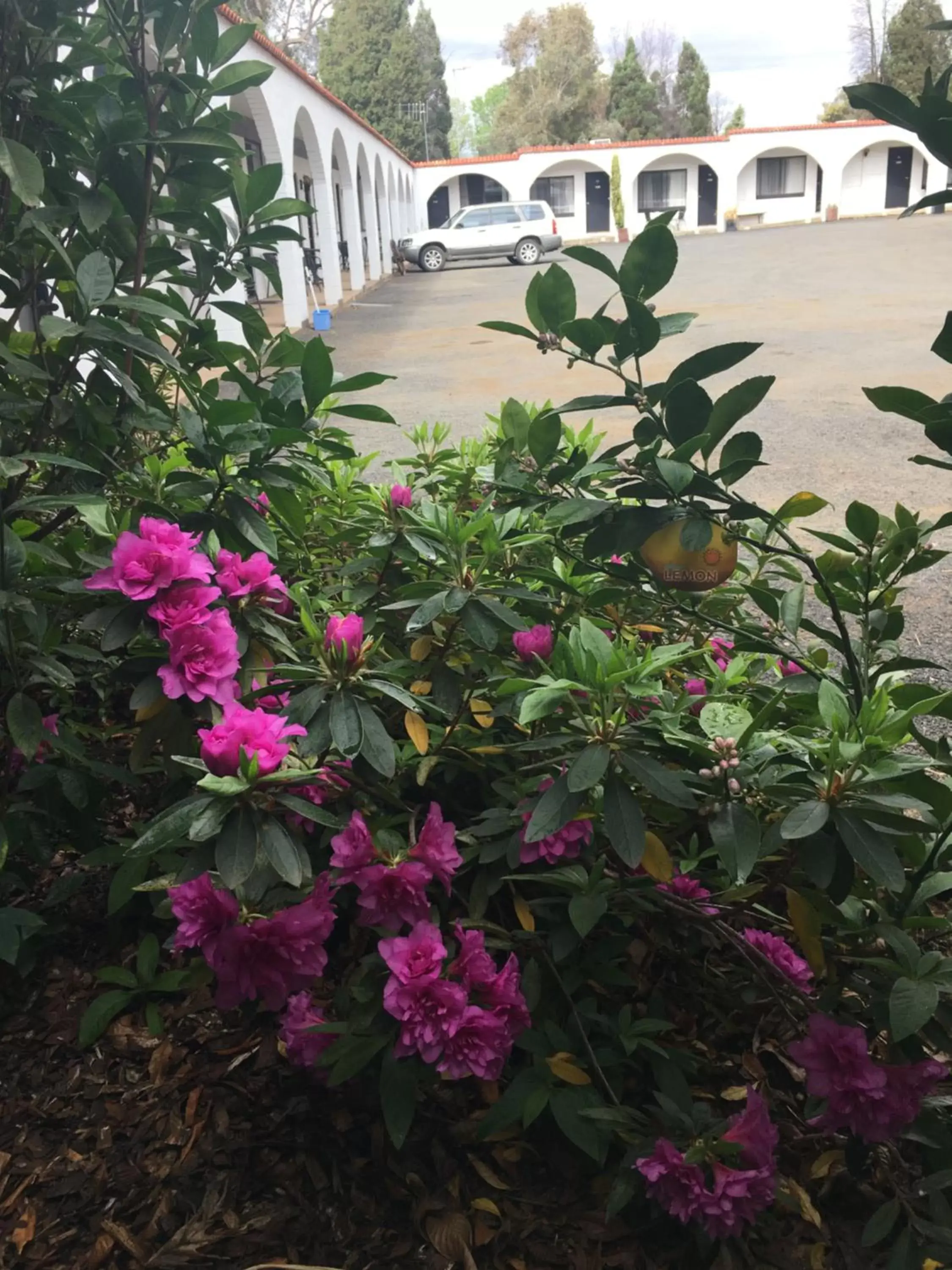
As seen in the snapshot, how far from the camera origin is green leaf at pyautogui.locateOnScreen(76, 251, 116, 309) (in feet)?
4.43

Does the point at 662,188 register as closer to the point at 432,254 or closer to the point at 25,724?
the point at 432,254

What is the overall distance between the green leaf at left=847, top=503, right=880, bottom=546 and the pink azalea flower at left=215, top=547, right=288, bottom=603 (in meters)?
0.80

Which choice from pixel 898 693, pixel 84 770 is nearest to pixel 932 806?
pixel 898 693

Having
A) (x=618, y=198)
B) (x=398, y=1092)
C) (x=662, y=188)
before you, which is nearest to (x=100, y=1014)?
(x=398, y=1092)

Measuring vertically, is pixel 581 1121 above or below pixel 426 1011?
below

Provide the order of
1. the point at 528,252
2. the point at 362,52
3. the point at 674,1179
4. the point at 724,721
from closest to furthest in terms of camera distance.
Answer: the point at 674,1179 < the point at 724,721 < the point at 528,252 < the point at 362,52

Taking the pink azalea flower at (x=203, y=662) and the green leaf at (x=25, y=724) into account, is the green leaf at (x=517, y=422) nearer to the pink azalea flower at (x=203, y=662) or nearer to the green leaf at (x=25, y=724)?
the pink azalea flower at (x=203, y=662)

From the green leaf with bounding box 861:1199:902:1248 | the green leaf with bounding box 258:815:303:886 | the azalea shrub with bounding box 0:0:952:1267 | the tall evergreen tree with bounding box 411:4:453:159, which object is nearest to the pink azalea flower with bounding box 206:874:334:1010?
the azalea shrub with bounding box 0:0:952:1267

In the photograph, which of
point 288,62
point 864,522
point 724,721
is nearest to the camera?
point 724,721

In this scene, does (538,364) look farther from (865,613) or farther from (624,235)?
(624,235)

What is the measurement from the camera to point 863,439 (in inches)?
265

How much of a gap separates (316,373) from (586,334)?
45 cm

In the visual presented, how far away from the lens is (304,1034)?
126 cm

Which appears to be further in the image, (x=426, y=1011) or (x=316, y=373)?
(x=316, y=373)
